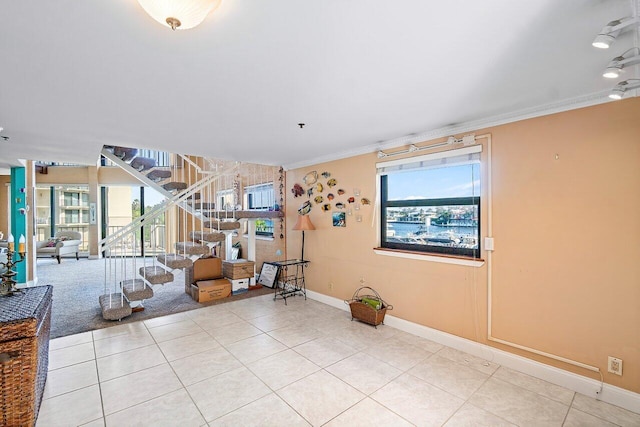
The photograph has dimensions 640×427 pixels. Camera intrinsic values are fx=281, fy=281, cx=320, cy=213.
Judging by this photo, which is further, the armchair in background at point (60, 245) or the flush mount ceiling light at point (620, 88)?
the armchair in background at point (60, 245)

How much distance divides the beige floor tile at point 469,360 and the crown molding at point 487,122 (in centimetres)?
232

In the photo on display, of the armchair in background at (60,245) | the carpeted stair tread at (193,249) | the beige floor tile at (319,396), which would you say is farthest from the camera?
the armchair in background at (60,245)

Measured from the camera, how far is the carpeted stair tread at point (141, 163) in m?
4.85

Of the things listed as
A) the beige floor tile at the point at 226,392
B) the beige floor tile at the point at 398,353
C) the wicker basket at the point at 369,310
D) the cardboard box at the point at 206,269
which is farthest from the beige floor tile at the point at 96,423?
the cardboard box at the point at 206,269

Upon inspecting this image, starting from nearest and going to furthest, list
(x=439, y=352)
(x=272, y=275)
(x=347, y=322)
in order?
(x=439, y=352)
(x=347, y=322)
(x=272, y=275)

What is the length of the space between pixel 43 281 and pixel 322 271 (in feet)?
19.6

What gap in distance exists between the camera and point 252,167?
249 inches

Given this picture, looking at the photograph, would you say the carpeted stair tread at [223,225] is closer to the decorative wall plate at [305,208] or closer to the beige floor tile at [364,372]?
the decorative wall plate at [305,208]

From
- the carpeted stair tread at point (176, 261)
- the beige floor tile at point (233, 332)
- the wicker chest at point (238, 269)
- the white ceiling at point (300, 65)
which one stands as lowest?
the beige floor tile at point (233, 332)

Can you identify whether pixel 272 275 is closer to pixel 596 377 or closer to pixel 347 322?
pixel 347 322

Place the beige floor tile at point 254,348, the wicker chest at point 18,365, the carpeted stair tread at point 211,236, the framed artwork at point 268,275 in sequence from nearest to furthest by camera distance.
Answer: the wicker chest at point 18,365 < the beige floor tile at point 254,348 < the carpeted stair tread at point 211,236 < the framed artwork at point 268,275

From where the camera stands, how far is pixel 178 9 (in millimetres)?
1062

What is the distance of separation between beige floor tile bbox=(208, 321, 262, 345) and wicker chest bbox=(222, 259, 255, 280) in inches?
60.4

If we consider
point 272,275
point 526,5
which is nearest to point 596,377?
point 526,5
